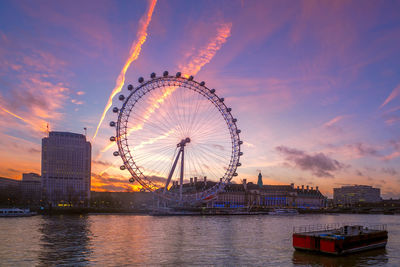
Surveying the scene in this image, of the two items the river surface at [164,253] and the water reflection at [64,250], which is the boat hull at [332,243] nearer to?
the river surface at [164,253]

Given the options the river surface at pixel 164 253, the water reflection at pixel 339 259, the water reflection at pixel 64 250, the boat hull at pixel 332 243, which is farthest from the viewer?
the boat hull at pixel 332 243

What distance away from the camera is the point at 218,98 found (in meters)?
80.1

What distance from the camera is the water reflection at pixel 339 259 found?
32625 millimetres

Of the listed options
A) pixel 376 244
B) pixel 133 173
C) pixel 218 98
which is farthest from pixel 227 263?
pixel 218 98

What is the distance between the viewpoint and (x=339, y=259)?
34344 mm

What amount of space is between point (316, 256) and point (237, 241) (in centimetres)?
1180

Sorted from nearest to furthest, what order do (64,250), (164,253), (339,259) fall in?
(339,259)
(164,253)
(64,250)

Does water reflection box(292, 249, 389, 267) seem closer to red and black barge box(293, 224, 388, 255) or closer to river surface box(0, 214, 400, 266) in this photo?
river surface box(0, 214, 400, 266)

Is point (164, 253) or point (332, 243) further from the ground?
point (332, 243)

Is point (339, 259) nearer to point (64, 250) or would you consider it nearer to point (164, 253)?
point (164, 253)

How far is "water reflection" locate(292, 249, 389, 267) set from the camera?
107 feet

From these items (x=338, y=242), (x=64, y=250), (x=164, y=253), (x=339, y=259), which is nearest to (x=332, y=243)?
(x=338, y=242)

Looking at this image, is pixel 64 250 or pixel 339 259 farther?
pixel 64 250

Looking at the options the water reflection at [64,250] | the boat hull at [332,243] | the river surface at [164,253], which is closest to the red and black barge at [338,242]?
the boat hull at [332,243]
